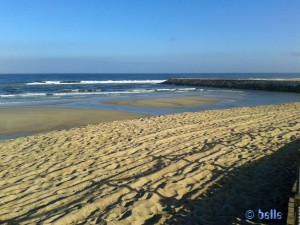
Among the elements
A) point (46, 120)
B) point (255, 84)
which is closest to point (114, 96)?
point (46, 120)

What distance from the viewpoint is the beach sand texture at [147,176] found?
412 cm

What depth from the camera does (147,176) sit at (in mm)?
5363

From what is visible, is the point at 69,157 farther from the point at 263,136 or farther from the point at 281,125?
the point at 281,125


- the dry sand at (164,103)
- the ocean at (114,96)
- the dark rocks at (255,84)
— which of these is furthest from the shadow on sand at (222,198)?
the dark rocks at (255,84)

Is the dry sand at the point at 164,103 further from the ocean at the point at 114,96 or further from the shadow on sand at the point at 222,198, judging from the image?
the shadow on sand at the point at 222,198

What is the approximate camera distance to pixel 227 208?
13.8ft

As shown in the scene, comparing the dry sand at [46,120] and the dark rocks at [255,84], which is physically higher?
the dark rocks at [255,84]

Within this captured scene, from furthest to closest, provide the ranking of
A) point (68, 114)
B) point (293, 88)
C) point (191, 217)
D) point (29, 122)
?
point (293, 88) < point (68, 114) < point (29, 122) < point (191, 217)

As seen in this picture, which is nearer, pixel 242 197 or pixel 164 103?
pixel 242 197

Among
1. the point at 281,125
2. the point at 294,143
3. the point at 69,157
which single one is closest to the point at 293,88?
the point at 281,125

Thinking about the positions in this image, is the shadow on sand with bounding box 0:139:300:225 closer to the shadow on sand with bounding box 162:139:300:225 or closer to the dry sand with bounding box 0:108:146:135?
the shadow on sand with bounding box 162:139:300:225

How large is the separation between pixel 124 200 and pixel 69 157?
2806 millimetres

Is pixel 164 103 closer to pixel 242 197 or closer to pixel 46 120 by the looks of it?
pixel 46 120

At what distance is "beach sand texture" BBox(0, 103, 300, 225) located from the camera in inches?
162
